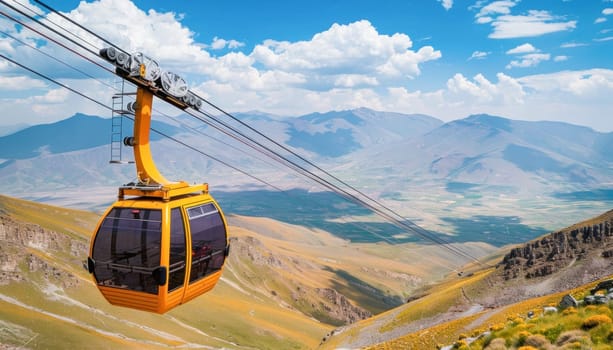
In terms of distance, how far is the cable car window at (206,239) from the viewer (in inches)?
617

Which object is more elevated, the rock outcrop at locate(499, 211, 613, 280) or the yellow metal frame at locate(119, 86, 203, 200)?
the yellow metal frame at locate(119, 86, 203, 200)

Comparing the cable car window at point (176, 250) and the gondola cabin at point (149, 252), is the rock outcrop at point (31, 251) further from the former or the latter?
the cable car window at point (176, 250)

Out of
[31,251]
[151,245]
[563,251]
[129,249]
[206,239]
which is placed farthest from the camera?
[31,251]

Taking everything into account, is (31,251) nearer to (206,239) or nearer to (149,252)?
(206,239)

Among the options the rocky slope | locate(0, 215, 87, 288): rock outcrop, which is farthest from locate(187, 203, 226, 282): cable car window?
locate(0, 215, 87, 288): rock outcrop

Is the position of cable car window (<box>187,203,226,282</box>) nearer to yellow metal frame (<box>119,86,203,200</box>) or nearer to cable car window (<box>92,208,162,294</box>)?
yellow metal frame (<box>119,86,203,200</box>)

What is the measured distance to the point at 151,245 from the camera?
1439cm

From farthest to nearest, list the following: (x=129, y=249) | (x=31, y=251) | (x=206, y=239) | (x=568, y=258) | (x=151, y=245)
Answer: (x=31, y=251), (x=568, y=258), (x=206, y=239), (x=129, y=249), (x=151, y=245)

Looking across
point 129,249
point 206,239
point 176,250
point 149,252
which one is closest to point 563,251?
point 206,239

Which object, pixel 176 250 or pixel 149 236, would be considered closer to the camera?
pixel 149 236

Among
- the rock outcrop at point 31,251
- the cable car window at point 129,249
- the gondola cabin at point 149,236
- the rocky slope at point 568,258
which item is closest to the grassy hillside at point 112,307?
the rock outcrop at point 31,251

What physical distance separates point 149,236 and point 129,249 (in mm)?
973

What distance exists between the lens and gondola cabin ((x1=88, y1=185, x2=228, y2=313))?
14.4 metres

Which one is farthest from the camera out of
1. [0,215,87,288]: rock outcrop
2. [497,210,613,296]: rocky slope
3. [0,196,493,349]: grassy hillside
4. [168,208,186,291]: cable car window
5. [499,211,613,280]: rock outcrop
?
[0,215,87,288]: rock outcrop
